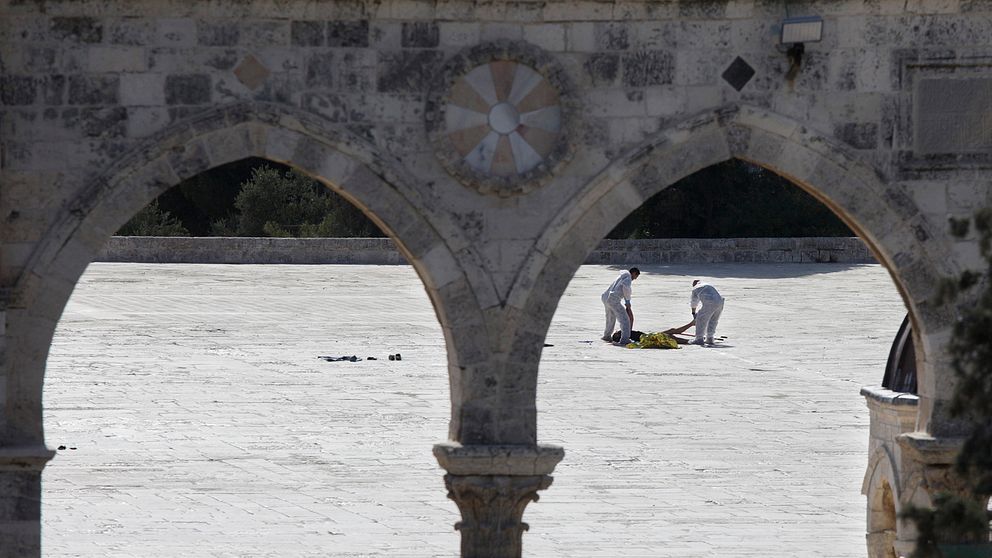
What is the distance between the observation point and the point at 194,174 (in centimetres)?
968

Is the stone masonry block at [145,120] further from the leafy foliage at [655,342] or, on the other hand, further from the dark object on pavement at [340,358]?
the leafy foliage at [655,342]

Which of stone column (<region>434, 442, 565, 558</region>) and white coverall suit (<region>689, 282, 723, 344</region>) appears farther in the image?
white coverall suit (<region>689, 282, 723, 344</region>)

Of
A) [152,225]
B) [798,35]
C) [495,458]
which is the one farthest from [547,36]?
[152,225]

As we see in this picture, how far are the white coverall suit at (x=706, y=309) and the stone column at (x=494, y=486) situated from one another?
1641 centimetres

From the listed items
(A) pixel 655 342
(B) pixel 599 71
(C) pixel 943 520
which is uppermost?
(A) pixel 655 342

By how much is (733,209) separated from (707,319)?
1597cm

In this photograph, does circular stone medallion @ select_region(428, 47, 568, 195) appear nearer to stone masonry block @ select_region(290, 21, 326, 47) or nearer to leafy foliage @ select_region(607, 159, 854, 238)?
stone masonry block @ select_region(290, 21, 326, 47)

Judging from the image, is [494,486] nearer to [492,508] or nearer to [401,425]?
[492,508]

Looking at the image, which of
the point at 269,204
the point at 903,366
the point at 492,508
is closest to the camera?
the point at 492,508

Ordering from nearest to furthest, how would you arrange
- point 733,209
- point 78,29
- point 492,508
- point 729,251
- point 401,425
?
point 78,29, point 492,508, point 401,425, point 729,251, point 733,209

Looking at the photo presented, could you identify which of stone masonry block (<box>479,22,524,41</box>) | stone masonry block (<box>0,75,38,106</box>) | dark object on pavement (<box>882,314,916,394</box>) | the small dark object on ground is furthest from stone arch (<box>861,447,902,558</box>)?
the small dark object on ground

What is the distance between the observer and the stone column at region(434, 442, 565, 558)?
32.2 ft

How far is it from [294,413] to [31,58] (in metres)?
11.3

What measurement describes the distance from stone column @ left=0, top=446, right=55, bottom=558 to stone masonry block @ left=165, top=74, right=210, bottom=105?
79.7 inches
